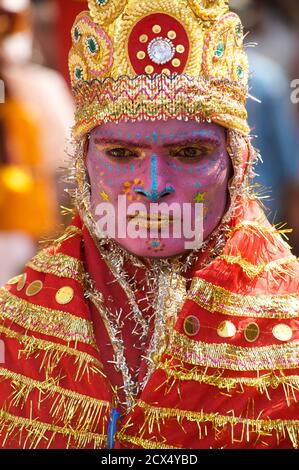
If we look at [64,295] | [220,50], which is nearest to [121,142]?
[220,50]

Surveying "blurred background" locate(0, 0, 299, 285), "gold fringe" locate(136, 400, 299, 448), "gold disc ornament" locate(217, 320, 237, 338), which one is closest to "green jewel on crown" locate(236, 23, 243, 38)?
"gold disc ornament" locate(217, 320, 237, 338)

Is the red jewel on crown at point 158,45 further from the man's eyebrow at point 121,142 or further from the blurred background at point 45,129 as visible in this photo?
the blurred background at point 45,129

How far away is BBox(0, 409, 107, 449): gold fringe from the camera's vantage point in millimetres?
4168

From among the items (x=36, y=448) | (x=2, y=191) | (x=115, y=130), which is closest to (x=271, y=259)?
(x=115, y=130)

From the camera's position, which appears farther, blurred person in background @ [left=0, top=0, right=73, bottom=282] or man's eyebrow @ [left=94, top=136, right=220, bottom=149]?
blurred person in background @ [left=0, top=0, right=73, bottom=282]

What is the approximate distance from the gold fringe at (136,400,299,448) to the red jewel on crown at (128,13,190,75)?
1.02 metres

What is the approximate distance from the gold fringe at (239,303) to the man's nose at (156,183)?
0.31 m

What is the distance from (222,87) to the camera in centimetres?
421

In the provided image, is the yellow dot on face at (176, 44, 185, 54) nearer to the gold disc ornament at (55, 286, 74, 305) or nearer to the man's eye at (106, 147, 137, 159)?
the man's eye at (106, 147, 137, 159)

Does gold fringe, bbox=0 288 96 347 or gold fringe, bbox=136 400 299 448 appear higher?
gold fringe, bbox=0 288 96 347

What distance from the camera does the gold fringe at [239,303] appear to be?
4168 mm

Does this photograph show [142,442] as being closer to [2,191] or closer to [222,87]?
[222,87]

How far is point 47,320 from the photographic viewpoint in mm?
4340

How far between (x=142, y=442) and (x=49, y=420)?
0.32m
